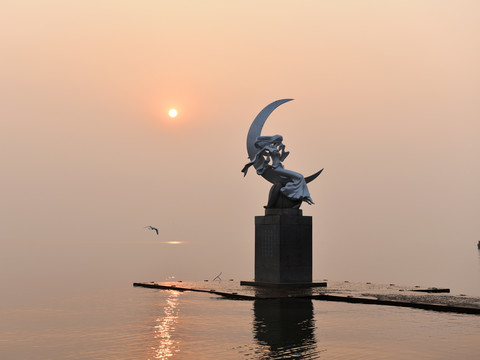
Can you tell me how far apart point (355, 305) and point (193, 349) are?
10865 mm

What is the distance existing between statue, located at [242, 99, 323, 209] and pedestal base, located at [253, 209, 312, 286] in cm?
67

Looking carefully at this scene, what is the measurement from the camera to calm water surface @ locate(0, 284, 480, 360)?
18.9 metres

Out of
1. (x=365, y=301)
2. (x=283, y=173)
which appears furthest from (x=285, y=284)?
(x=365, y=301)

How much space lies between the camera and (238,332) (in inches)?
855

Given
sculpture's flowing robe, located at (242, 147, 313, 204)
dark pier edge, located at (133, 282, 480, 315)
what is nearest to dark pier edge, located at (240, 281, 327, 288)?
dark pier edge, located at (133, 282, 480, 315)

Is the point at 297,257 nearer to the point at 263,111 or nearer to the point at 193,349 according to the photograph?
the point at 263,111

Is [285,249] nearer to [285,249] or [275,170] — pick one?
[285,249]

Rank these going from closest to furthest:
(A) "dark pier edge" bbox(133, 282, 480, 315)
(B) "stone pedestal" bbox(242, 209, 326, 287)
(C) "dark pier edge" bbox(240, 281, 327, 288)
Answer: (A) "dark pier edge" bbox(133, 282, 480, 315), (C) "dark pier edge" bbox(240, 281, 327, 288), (B) "stone pedestal" bbox(242, 209, 326, 287)

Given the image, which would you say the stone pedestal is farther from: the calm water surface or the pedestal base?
the calm water surface

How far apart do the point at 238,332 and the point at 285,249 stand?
1409 centimetres

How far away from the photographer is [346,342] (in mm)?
20266

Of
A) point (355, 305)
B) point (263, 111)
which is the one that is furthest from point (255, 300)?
point (263, 111)

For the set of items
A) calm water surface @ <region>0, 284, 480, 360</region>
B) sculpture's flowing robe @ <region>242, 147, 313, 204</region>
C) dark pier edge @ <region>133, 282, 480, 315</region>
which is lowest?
calm water surface @ <region>0, 284, 480, 360</region>

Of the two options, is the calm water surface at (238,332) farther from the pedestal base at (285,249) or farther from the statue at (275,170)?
the statue at (275,170)
